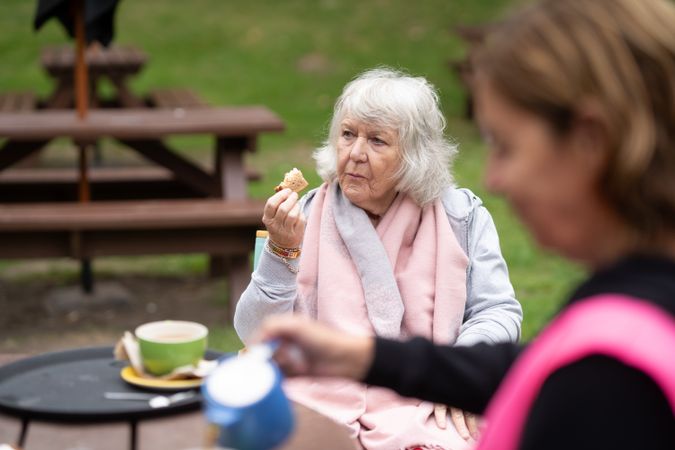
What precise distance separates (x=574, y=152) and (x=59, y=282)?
17.8 ft

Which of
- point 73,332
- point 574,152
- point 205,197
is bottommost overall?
point 73,332

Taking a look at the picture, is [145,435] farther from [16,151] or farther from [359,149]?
[16,151]

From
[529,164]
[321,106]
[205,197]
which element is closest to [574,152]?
[529,164]

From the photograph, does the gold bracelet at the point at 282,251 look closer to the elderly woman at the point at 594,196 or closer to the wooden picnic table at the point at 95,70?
the elderly woman at the point at 594,196

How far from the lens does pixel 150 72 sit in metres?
12.5

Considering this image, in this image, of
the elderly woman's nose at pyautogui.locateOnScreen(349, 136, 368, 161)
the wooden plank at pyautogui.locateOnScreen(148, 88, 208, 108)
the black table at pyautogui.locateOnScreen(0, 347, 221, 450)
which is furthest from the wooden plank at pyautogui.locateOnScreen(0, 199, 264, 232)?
the black table at pyautogui.locateOnScreen(0, 347, 221, 450)

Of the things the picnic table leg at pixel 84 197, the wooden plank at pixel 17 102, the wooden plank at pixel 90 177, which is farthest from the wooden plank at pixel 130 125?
the wooden plank at pixel 17 102

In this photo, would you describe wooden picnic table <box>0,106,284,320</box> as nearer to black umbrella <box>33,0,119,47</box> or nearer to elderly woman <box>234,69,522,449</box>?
black umbrella <box>33,0,119,47</box>

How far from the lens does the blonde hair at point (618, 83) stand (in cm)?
107

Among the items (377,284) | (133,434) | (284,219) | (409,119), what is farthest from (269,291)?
(133,434)

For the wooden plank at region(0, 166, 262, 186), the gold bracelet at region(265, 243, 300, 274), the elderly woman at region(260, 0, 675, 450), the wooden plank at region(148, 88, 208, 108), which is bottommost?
the wooden plank at region(0, 166, 262, 186)

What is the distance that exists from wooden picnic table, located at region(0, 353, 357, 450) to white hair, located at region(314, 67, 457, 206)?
104 centimetres

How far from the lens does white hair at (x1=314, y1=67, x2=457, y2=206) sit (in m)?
2.75

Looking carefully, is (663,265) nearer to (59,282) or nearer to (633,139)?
(633,139)
